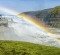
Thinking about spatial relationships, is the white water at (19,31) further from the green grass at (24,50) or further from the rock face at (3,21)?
the green grass at (24,50)

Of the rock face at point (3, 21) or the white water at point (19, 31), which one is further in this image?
the rock face at point (3, 21)

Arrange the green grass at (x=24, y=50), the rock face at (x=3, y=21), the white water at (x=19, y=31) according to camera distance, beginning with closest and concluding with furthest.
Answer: the green grass at (x=24, y=50)
the white water at (x=19, y=31)
the rock face at (x=3, y=21)

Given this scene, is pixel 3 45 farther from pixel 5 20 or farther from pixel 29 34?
pixel 5 20

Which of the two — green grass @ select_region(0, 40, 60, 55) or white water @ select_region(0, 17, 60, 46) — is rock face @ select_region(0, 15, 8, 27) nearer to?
white water @ select_region(0, 17, 60, 46)

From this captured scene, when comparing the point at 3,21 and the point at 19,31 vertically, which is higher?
the point at 3,21

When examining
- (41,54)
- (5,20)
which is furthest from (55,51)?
(5,20)

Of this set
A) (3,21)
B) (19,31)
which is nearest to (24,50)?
(19,31)

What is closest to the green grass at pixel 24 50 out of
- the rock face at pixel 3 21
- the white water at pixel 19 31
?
the white water at pixel 19 31

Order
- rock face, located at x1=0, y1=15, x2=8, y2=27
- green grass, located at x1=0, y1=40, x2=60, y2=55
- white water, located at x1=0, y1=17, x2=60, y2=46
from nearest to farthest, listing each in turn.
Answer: green grass, located at x1=0, y1=40, x2=60, y2=55
white water, located at x1=0, y1=17, x2=60, y2=46
rock face, located at x1=0, y1=15, x2=8, y2=27

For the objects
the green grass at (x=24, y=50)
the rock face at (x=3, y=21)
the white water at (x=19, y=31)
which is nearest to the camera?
the green grass at (x=24, y=50)

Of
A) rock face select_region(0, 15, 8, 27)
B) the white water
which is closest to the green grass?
the white water

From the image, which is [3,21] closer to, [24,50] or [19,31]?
[19,31]
